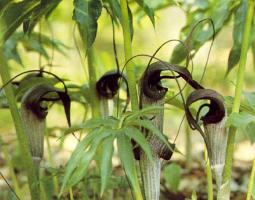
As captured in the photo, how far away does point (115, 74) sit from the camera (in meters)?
1.48

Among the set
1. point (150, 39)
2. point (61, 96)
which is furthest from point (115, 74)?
point (150, 39)

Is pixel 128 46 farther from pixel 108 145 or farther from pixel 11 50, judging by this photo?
pixel 11 50

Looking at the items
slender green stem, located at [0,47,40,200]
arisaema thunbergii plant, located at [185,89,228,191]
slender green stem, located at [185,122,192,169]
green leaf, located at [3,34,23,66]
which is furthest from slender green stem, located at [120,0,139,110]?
slender green stem, located at [185,122,192,169]

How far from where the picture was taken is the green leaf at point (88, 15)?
1229mm

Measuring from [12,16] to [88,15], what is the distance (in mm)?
190

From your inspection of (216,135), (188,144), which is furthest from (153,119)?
(188,144)

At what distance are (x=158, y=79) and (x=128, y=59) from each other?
2.9 inches

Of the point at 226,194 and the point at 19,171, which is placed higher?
the point at 226,194

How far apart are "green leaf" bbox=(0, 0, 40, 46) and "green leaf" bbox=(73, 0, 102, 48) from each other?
146 millimetres

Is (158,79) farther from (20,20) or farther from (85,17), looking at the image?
(20,20)

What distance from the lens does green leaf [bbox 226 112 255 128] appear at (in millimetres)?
1185

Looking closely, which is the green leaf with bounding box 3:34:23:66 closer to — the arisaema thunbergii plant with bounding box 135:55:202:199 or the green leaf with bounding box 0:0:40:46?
the green leaf with bounding box 0:0:40:46

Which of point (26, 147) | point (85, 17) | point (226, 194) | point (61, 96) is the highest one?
point (85, 17)

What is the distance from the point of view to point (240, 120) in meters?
1.19
